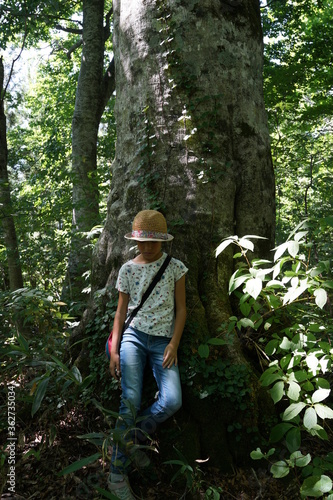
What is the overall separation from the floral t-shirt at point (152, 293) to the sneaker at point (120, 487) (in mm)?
980

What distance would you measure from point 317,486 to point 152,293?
1618mm

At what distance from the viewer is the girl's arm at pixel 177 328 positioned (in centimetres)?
299

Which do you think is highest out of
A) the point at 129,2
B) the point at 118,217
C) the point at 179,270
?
the point at 129,2

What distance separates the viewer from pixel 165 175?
12.5 feet

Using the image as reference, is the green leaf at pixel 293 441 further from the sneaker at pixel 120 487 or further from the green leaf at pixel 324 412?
the sneaker at pixel 120 487

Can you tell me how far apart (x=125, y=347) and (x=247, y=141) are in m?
2.32

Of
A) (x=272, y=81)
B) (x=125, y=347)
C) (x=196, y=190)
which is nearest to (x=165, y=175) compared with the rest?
(x=196, y=190)

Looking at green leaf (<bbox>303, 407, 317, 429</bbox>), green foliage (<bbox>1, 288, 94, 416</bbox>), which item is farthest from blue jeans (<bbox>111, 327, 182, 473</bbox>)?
green leaf (<bbox>303, 407, 317, 429</bbox>)

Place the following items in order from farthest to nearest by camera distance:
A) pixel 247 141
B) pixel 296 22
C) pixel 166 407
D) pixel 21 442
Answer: pixel 296 22
pixel 247 141
pixel 21 442
pixel 166 407

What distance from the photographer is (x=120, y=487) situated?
8.88 feet

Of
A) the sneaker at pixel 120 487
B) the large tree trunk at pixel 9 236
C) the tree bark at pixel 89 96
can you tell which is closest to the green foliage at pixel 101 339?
the sneaker at pixel 120 487

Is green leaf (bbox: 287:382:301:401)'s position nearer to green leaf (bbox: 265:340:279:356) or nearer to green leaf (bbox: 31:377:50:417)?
green leaf (bbox: 265:340:279:356)

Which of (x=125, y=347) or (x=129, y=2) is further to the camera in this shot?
(x=129, y=2)

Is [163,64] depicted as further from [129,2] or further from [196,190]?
[196,190]
